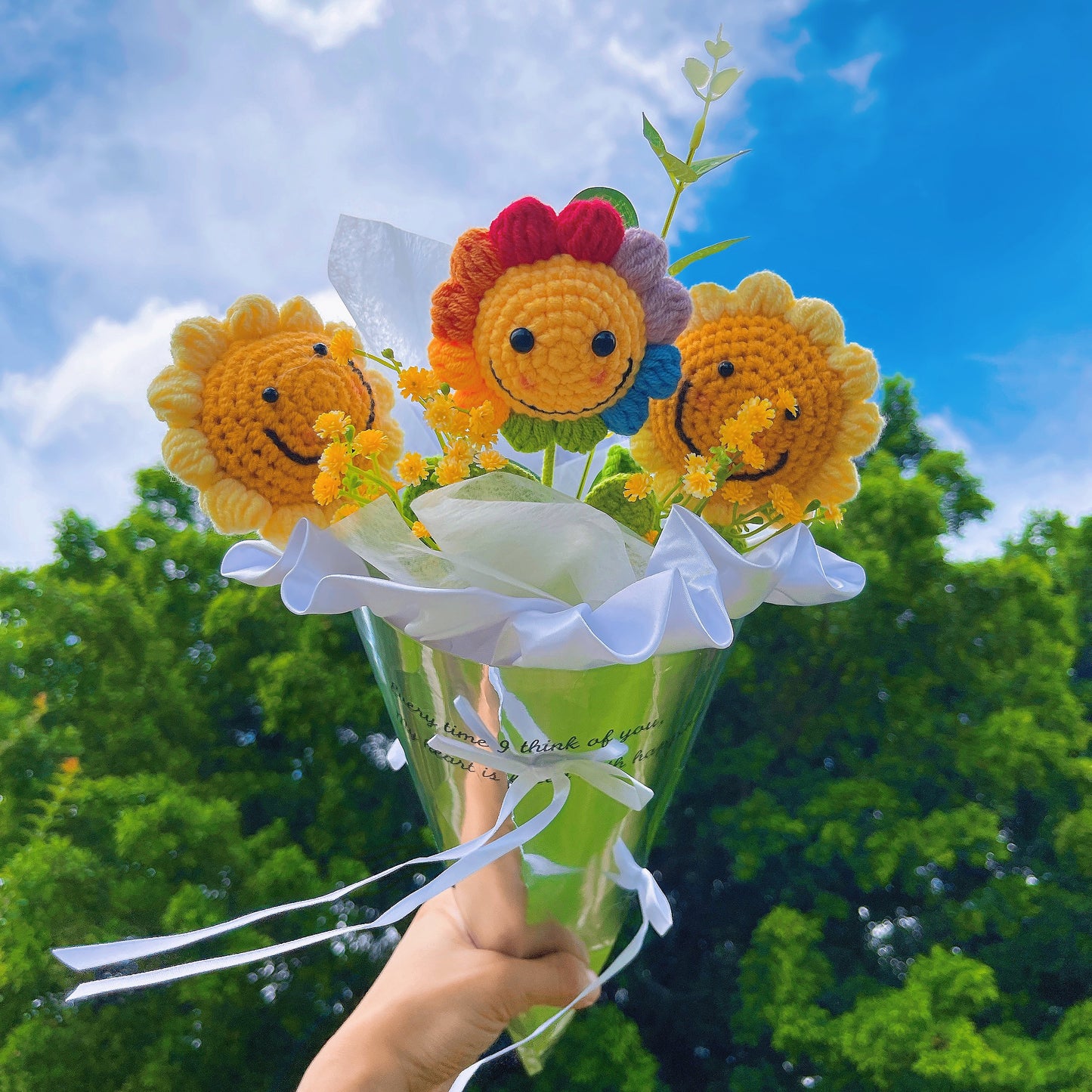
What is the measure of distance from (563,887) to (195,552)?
158 inches

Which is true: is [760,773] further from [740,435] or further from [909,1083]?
[740,435]

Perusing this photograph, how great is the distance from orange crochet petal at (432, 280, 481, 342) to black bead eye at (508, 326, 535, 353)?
0.06 m

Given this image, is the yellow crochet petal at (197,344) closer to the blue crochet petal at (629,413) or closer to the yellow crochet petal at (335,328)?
the yellow crochet petal at (335,328)

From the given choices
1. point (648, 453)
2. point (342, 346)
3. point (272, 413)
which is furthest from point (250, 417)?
→ point (648, 453)

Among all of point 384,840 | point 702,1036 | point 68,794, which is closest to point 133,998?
point 68,794

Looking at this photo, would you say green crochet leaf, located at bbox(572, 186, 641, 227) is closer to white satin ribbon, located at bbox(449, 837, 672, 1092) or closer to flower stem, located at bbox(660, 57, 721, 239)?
flower stem, located at bbox(660, 57, 721, 239)

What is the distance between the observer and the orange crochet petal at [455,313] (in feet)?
2.63

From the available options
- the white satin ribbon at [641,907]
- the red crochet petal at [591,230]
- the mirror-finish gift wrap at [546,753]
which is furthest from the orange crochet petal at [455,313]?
the white satin ribbon at [641,907]

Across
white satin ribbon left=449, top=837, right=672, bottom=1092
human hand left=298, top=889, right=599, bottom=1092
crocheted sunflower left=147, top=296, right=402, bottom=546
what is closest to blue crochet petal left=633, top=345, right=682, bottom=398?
crocheted sunflower left=147, top=296, right=402, bottom=546

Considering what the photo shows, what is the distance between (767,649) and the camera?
4680 mm

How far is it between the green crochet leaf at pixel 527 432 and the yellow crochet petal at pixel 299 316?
0.27 meters

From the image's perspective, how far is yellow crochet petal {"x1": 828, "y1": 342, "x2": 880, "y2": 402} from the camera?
2.93ft

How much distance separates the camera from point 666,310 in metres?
0.81

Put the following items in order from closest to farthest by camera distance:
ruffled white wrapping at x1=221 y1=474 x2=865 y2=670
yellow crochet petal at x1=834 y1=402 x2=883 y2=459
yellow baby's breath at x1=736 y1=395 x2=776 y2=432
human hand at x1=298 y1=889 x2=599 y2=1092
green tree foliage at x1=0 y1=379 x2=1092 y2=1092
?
1. ruffled white wrapping at x1=221 y1=474 x2=865 y2=670
2. yellow baby's breath at x1=736 y1=395 x2=776 y2=432
3. yellow crochet petal at x1=834 y1=402 x2=883 y2=459
4. human hand at x1=298 y1=889 x2=599 y2=1092
5. green tree foliage at x1=0 y1=379 x2=1092 y2=1092
